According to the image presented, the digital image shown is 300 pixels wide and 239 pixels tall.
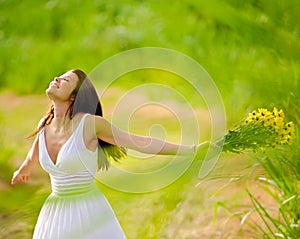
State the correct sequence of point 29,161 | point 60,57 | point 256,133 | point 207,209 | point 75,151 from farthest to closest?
point 60,57 < point 207,209 < point 29,161 < point 75,151 < point 256,133

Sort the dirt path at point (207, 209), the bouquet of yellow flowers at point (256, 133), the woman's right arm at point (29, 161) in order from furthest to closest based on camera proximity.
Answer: the dirt path at point (207, 209) → the woman's right arm at point (29, 161) → the bouquet of yellow flowers at point (256, 133)

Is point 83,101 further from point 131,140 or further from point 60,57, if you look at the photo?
point 60,57

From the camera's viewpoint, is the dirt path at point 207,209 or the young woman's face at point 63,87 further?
Answer: the dirt path at point 207,209

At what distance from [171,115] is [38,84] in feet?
1.39

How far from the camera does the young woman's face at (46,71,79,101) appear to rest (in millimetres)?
882

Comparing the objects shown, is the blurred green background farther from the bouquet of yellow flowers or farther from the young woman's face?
the young woman's face

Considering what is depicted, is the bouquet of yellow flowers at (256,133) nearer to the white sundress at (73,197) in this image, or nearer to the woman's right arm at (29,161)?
the white sundress at (73,197)

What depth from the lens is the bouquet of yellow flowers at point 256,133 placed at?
0.60 meters

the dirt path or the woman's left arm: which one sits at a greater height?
the woman's left arm

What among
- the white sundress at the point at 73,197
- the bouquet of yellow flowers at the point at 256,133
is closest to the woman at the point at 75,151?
the white sundress at the point at 73,197

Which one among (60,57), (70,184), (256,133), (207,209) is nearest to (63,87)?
(70,184)

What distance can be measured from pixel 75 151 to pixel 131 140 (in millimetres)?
84

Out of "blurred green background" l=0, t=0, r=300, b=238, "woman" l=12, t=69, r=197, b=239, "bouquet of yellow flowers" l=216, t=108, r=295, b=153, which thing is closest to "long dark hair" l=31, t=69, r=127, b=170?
"woman" l=12, t=69, r=197, b=239

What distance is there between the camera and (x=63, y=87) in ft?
2.91
